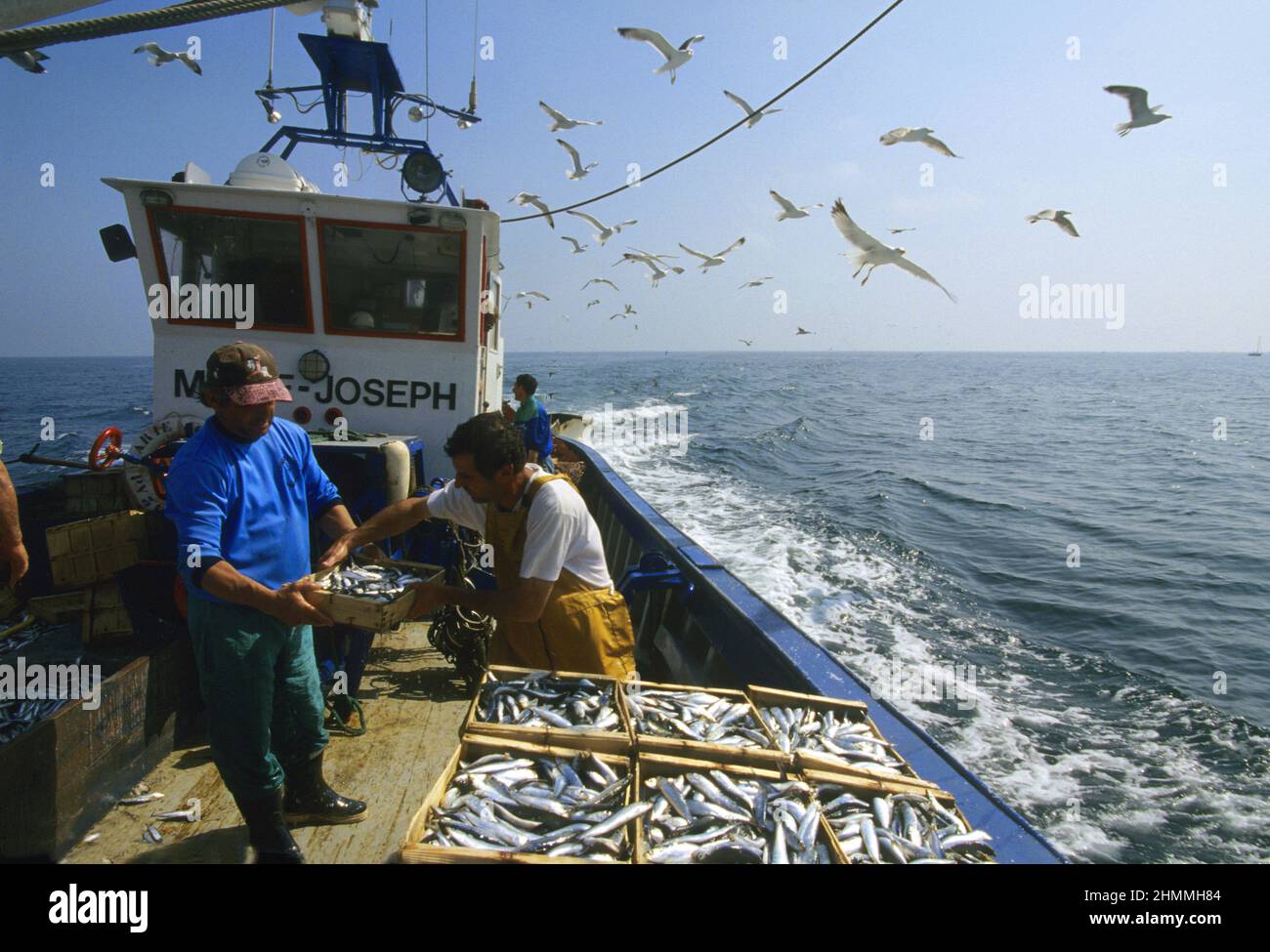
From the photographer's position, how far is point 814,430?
96.7 ft

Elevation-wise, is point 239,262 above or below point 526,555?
above

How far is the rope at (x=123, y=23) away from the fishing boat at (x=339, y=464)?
2660mm

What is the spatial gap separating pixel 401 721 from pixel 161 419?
3.27 meters

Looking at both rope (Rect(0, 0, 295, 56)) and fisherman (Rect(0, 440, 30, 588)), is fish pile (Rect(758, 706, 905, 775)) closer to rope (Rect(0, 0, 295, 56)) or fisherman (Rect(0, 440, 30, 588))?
rope (Rect(0, 0, 295, 56))

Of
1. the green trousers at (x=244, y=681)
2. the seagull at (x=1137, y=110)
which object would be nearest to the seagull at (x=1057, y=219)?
the seagull at (x=1137, y=110)

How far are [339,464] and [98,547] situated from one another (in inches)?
63.8

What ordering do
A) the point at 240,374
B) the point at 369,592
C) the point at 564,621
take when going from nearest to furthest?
the point at 240,374 < the point at 369,592 < the point at 564,621

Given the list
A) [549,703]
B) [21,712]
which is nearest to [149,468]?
[21,712]

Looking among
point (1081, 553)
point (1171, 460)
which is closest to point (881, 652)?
point (1081, 553)

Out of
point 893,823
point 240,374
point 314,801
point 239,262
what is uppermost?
point 239,262

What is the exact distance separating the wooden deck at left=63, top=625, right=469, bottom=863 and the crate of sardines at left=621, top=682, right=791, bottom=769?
3.89 feet

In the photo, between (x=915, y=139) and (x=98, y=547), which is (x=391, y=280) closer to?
(x=98, y=547)

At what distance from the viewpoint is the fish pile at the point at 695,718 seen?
110 inches

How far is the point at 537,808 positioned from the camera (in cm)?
235
